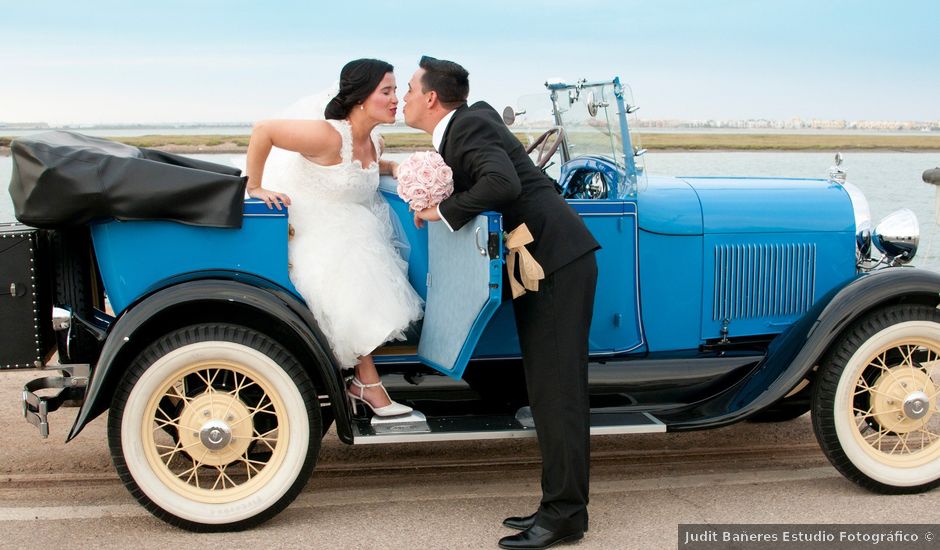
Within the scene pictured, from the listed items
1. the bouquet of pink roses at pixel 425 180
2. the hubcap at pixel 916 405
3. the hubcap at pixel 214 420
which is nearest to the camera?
the bouquet of pink roses at pixel 425 180

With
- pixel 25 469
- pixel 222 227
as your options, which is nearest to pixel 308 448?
pixel 222 227

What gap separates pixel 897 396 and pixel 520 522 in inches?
70.0

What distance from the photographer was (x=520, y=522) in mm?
3385

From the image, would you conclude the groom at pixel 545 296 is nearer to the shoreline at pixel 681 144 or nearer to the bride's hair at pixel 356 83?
the bride's hair at pixel 356 83

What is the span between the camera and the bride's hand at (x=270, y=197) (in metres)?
3.58

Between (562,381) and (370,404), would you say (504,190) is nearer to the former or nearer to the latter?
(562,381)

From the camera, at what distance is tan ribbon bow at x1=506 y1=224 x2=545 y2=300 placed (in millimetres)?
3240

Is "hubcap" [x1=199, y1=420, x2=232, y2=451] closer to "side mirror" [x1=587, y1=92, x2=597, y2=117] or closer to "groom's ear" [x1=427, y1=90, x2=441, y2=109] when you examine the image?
"groom's ear" [x1=427, y1=90, x2=441, y2=109]

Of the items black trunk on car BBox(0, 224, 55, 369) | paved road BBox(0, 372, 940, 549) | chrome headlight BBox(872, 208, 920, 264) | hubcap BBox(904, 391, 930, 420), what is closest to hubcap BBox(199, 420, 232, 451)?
paved road BBox(0, 372, 940, 549)

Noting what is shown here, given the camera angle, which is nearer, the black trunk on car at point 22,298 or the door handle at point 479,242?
the door handle at point 479,242

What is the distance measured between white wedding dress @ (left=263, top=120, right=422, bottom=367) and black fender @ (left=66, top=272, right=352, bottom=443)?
110 mm

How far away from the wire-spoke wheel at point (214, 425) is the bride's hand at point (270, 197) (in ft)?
1.71

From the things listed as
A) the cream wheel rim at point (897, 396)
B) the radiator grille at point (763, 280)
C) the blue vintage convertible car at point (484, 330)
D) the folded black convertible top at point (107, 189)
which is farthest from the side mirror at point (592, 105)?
the folded black convertible top at point (107, 189)

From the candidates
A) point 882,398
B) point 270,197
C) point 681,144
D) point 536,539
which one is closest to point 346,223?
point 270,197
